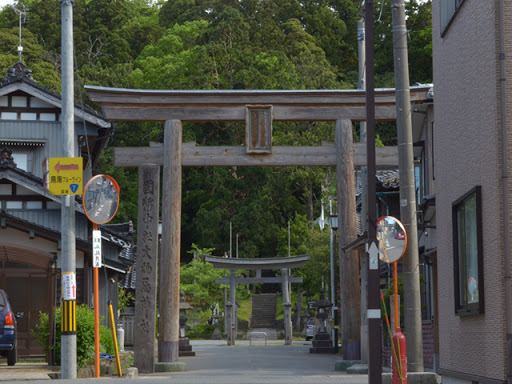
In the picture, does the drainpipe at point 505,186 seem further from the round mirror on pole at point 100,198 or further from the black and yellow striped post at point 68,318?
the black and yellow striped post at point 68,318

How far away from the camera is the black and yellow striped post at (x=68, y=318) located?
55.2ft

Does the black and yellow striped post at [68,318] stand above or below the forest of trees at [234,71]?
below

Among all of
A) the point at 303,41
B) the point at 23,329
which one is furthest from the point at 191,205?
the point at 23,329

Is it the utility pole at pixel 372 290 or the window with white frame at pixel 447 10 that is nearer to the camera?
the utility pole at pixel 372 290

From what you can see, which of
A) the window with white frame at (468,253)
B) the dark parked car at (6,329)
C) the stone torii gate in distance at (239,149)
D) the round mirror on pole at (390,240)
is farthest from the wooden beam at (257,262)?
the window with white frame at (468,253)

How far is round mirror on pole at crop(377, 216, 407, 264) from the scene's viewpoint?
14727mm

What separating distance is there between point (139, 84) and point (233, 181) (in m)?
10.7

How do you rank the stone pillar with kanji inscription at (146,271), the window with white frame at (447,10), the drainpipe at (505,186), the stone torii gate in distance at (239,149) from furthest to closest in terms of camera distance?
the stone torii gate in distance at (239,149), the stone pillar with kanji inscription at (146,271), the window with white frame at (447,10), the drainpipe at (505,186)

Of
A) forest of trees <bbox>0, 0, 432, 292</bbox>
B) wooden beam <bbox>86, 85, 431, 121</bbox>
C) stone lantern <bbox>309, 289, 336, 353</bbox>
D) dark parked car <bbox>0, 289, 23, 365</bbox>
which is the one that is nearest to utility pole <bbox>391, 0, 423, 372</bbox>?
wooden beam <bbox>86, 85, 431, 121</bbox>

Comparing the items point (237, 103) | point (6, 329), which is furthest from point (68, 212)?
point (237, 103)

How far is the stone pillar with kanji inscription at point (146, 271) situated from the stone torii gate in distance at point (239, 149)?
0.03 meters

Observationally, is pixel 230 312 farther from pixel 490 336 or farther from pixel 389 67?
pixel 490 336

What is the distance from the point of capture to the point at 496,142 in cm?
1209

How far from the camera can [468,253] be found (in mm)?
14289
